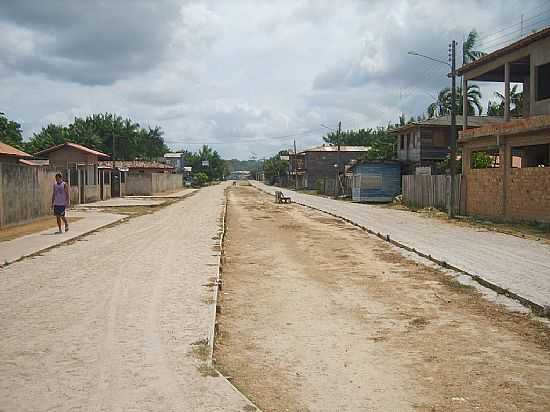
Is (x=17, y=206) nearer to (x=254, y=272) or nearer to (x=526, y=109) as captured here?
(x=254, y=272)

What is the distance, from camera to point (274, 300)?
30.8ft

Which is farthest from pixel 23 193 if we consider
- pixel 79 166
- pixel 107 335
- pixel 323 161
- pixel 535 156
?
pixel 323 161

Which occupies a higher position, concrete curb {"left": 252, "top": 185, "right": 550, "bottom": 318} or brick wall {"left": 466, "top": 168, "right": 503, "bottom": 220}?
brick wall {"left": 466, "top": 168, "right": 503, "bottom": 220}

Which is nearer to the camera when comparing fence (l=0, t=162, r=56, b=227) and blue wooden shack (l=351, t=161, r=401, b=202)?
fence (l=0, t=162, r=56, b=227)

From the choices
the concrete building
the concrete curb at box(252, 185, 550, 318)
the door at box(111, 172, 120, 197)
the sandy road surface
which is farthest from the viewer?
the door at box(111, 172, 120, 197)

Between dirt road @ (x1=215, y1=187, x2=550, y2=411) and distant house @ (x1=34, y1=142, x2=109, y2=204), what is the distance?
27325mm

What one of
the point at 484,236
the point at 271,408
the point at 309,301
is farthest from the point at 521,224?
the point at 271,408

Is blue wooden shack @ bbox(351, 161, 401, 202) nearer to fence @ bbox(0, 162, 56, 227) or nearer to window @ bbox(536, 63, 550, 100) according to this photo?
window @ bbox(536, 63, 550, 100)

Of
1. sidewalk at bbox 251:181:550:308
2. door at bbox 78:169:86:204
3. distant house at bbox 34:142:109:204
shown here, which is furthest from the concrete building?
door at bbox 78:169:86:204

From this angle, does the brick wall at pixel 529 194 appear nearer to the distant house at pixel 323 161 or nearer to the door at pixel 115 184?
the door at pixel 115 184

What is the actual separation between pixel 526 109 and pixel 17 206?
2092 centimetres

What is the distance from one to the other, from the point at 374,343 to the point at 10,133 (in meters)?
61.3

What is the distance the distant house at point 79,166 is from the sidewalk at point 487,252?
66.8 ft

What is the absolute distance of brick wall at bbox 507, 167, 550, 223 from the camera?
21.0 meters
